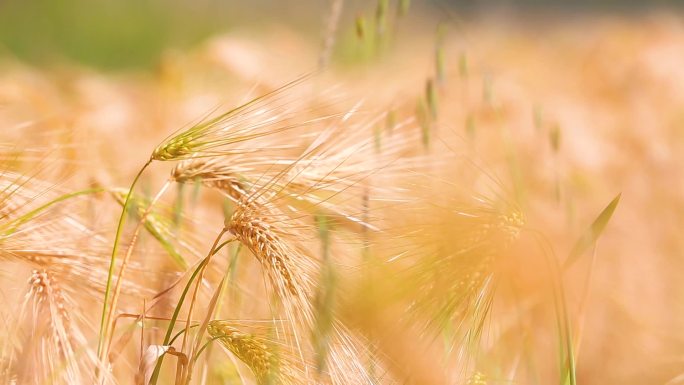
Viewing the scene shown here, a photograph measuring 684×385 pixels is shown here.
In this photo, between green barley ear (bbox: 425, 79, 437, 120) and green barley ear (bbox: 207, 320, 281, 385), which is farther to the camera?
green barley ear (bbox: 425, 79, 437, 120)

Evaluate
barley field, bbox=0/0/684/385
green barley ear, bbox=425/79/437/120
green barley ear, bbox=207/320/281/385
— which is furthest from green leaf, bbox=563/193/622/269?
green barley ear, bbox=425/79/437/120

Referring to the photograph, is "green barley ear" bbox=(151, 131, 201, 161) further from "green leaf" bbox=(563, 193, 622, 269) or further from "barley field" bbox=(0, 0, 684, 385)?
"green leaf" bbox=(563, 193, 622, 269)

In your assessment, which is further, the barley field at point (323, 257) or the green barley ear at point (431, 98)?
the green barley ear at point (431, 98)

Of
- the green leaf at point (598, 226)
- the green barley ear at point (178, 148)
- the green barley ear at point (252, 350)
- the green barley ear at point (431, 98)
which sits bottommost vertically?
the green barley ear at point (252, 350)

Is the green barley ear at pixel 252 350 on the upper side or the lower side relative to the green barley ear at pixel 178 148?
lower

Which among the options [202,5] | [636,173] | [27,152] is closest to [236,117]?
[27,152]

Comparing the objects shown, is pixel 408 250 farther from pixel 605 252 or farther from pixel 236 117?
pixel 605 252

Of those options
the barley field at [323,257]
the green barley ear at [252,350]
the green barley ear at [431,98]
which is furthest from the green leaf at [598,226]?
the green barley ear at [431,98]

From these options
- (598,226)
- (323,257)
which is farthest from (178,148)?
(598,226)

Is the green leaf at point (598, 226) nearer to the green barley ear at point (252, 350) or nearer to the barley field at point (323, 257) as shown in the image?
the barley field at point (323, 257)

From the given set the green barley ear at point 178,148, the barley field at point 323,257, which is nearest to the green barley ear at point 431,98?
the barley field at point 323,257

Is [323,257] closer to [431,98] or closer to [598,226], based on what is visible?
[598,226]
